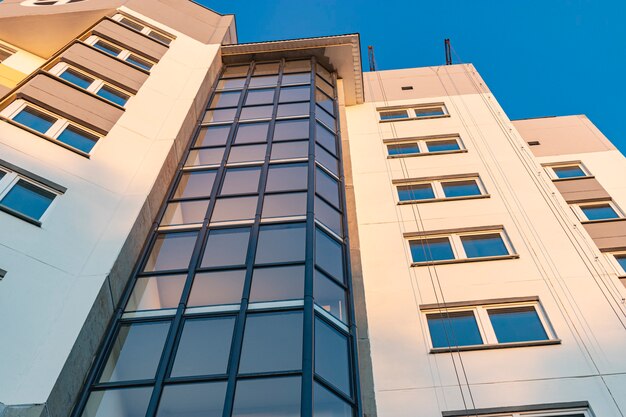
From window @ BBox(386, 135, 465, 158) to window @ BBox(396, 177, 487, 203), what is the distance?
2498mm

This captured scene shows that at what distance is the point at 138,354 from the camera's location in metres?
12.5

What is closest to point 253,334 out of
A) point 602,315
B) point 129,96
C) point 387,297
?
point 387,297

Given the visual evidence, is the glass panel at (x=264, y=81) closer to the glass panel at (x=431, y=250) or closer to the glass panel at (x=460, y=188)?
the glass panel at (x=460, y=188)

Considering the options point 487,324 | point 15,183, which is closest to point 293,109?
point 15,183

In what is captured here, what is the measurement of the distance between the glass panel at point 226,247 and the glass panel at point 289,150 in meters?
4.36

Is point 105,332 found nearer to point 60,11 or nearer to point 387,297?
point 387,297

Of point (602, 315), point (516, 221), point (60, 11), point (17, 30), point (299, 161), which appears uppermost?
point (60, 11)

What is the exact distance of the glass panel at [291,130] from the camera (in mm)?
20812

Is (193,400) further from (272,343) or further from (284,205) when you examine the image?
(284,205)

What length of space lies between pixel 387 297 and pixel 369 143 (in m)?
10.2

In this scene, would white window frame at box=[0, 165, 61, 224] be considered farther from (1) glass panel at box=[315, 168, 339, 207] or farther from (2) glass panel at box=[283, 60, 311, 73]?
(2) glass panel at box=[283, 60, 311, 73]

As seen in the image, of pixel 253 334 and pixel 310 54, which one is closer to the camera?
pixel 253 334

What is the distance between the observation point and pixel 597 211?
73.6ft

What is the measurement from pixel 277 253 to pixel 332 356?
11.7 feet
